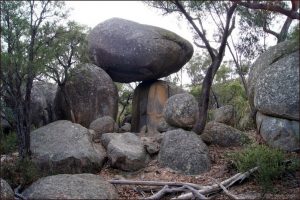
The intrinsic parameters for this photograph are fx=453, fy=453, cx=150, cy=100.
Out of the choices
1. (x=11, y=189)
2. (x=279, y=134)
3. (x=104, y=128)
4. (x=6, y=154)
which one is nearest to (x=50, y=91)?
(x=104, y=128)

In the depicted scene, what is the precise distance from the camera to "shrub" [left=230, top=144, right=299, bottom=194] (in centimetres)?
960

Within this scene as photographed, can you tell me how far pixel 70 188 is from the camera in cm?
939

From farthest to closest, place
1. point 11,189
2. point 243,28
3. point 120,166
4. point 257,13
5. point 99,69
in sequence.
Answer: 1. point 99,69
2. point 243,28
3. point 257,13
4. point 120,166
5. point 11,189

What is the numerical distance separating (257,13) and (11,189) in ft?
30.7

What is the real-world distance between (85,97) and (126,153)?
557 centimetres

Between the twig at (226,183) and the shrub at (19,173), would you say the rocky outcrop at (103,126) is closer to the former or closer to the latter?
the shrub at (19,173)

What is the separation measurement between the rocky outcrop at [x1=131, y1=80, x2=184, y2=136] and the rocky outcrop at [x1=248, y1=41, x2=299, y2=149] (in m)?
7.78

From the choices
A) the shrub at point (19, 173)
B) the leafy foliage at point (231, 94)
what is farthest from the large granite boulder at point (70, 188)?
the leafy foliage at point (231, 94)

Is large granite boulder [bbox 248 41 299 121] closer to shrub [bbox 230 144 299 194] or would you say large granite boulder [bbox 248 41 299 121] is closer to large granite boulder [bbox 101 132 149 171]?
shrub [bbox 230 144 299 194]

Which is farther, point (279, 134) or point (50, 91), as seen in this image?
point (50, 91)

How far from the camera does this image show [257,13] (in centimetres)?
1462

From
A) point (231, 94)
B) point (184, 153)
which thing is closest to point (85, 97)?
point (184, 153)

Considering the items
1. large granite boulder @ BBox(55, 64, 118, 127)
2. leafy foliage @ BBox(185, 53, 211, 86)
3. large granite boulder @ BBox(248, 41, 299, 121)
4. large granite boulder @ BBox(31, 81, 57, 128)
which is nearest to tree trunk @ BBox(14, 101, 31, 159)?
large granite boulder @ BBox(31, 81, 57, 128)

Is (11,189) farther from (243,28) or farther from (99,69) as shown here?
(243,28)
